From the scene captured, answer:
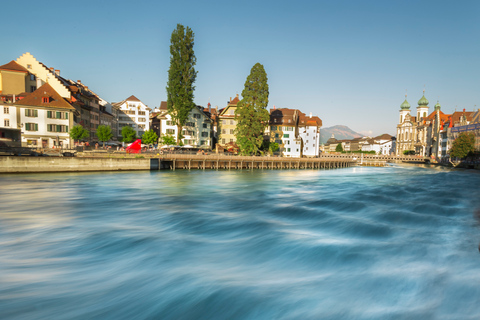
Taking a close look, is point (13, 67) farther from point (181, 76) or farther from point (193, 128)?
point (193, 128)

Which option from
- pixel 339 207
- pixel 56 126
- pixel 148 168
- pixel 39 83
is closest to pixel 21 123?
pixel 56 126

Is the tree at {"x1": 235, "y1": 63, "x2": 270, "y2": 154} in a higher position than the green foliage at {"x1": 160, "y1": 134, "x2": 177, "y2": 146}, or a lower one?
higher

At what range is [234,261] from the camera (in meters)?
10.8

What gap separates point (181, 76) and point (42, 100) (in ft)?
78.2

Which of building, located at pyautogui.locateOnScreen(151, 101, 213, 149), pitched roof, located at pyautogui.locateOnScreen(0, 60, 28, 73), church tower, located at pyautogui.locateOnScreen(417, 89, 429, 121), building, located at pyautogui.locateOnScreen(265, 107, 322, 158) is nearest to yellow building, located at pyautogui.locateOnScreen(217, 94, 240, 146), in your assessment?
building, located at pyautogui.locateOnScreen(151, 101, 213, 149)

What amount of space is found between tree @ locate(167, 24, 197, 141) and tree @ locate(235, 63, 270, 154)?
10358 millimetres

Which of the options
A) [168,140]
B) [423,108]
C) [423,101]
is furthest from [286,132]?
[423,101]

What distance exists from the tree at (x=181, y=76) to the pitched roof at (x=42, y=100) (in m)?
18.0

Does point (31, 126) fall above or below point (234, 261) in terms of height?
above

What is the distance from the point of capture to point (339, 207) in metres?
21.8

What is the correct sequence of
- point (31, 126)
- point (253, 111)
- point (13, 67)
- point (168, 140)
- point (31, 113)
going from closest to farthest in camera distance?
point (31, 113)
point (31, 126)
point (13, 67)
point (253, 111)
point (168, 140)

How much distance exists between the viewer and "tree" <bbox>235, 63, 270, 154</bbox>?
60781 mm

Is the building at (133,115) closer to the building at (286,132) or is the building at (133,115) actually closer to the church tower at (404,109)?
the building at (286,132)

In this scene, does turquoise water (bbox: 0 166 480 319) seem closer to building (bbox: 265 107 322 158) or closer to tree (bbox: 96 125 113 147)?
tree (bbox: 96 125 113 147)
